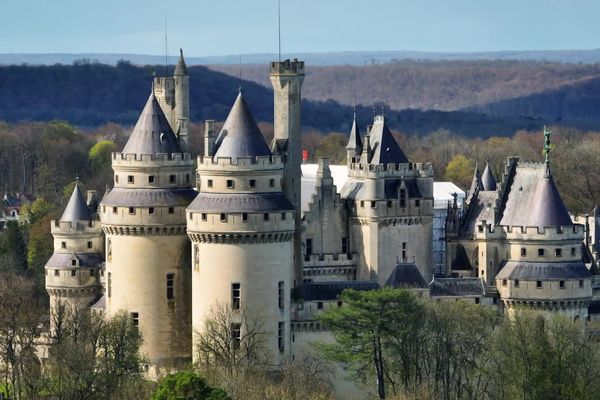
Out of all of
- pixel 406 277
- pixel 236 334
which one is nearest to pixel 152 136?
pixel 236 334

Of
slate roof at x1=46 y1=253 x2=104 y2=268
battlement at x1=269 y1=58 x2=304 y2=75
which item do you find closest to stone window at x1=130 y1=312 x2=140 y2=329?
slate roof at x1=46 y1=253 x2=104 y2=268

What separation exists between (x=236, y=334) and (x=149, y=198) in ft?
24.4

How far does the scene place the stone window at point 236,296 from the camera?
107 meters

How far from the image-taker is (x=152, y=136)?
11100 cm

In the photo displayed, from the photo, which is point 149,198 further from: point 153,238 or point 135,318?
point 135,318

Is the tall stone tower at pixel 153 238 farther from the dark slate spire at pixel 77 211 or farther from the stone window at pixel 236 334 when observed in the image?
the dark slate spire at pixel 77 211

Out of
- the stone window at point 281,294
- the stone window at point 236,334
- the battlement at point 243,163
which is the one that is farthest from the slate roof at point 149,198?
the stone window at point 236,334

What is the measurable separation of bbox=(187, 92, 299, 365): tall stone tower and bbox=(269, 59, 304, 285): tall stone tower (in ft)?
9.23

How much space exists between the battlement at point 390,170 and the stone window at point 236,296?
1000cm

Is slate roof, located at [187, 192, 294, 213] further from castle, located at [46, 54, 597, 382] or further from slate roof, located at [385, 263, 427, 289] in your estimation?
slate roof, located at [385, 263, 427, 289]

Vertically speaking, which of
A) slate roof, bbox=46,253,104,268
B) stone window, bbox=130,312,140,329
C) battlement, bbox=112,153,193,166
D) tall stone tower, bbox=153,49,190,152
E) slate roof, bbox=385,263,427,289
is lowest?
stone window, bbox=130,312,140,329

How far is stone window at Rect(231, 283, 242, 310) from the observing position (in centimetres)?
10688

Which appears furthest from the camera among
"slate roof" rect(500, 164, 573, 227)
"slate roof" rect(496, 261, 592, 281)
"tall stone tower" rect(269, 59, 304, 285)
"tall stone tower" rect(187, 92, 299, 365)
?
"slate roof" rect(500, 164, 573, 227)

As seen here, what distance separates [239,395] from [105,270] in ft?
47.3
